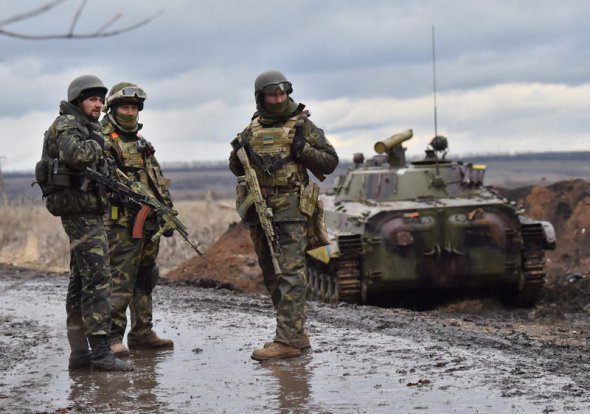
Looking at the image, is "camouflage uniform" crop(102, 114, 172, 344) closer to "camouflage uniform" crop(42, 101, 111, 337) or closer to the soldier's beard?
the soldier's beard

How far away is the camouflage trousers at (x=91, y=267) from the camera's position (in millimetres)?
8742

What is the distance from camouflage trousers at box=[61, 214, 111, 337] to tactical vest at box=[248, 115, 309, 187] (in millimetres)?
1412

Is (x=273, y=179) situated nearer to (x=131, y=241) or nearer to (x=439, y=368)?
(x=131, y=241)

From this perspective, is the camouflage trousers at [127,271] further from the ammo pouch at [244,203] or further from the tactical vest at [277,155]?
the tactical vest at [277,155]

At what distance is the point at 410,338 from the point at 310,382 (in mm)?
2491

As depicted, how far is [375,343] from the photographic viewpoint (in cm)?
1030

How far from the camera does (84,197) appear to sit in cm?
864

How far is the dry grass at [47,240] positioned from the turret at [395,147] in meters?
6.24

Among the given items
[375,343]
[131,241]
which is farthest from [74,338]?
[375,343]

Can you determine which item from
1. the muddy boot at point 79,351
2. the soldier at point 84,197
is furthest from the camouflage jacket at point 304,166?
the muddy boot at point 79,351


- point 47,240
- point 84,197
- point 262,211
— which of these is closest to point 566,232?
point 47,240

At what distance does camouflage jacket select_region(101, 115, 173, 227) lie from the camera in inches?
375

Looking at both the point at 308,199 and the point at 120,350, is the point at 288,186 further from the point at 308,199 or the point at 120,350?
the point at 120,350

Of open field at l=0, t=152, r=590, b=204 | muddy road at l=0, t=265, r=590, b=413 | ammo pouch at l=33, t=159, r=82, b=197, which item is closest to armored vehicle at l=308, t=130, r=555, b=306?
muddy road at l=0, t=265, r=590, b=413
